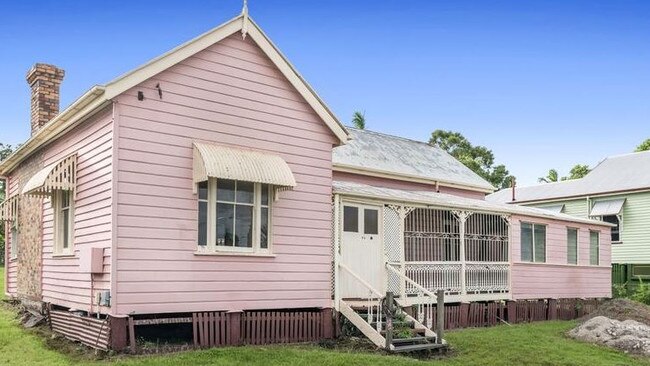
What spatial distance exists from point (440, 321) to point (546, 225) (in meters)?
9.77

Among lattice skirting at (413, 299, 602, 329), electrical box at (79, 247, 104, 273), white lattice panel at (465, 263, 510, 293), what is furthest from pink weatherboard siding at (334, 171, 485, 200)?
electrical box at (79, 247, 104, 273)

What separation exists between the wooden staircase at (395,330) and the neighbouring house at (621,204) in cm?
2052

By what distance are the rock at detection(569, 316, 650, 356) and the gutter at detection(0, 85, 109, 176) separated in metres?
13.3

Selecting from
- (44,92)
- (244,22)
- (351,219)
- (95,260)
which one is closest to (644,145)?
(351,219)

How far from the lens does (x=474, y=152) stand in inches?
2347

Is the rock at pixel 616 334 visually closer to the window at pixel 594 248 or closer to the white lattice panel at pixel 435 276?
the white lattice panel at pixel 435 276

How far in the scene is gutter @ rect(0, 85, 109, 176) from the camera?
1242 cm

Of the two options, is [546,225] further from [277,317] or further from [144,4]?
[144,4]

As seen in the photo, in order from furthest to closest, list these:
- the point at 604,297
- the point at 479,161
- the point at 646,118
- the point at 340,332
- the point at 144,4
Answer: the point at 479,161
the point at 646,118
the point at 604,297
the point at 144,4
the point at 340,332

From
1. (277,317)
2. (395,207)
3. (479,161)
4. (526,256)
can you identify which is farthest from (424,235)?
(479,161)

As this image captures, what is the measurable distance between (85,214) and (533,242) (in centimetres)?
1475

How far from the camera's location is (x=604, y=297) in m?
25.4

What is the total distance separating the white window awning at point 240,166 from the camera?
12617mm

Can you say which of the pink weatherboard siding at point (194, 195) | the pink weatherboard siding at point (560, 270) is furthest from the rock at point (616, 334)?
the pink weatherboard siding at point (194, 195)
